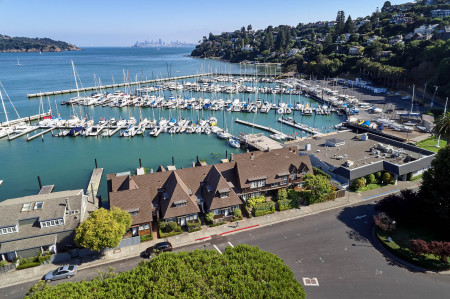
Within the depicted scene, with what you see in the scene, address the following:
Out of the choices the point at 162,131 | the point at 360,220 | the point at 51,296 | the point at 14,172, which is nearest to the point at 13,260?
the point at 51,296

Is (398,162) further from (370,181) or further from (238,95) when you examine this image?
(238,95)

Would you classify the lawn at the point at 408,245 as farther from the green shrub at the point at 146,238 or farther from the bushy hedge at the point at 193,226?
the green shrub at the point at 146,238

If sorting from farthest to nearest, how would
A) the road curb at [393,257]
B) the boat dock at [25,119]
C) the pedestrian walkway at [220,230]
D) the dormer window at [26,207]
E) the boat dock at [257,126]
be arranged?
the boat dock at [25,119] → the boat dock at [257,126] → the dormer window at [26,207] → the pedestrian walkway at [220,230] → the road curb at [393,257]

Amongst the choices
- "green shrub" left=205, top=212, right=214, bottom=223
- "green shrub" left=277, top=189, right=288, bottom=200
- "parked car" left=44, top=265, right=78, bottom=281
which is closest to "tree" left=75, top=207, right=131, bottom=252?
"parked car" left=44, top=265, right=78, bottom=281

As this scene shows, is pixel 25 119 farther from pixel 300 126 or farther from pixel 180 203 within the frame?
pixel 300 126

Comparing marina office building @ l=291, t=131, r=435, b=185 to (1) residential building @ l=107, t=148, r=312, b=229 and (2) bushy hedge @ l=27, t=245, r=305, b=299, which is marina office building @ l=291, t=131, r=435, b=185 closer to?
(1) residential building @ l=107, t=148, r=312, b=229

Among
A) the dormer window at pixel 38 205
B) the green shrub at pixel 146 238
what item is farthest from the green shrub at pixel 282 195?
the dormer window at pixel 38 205
